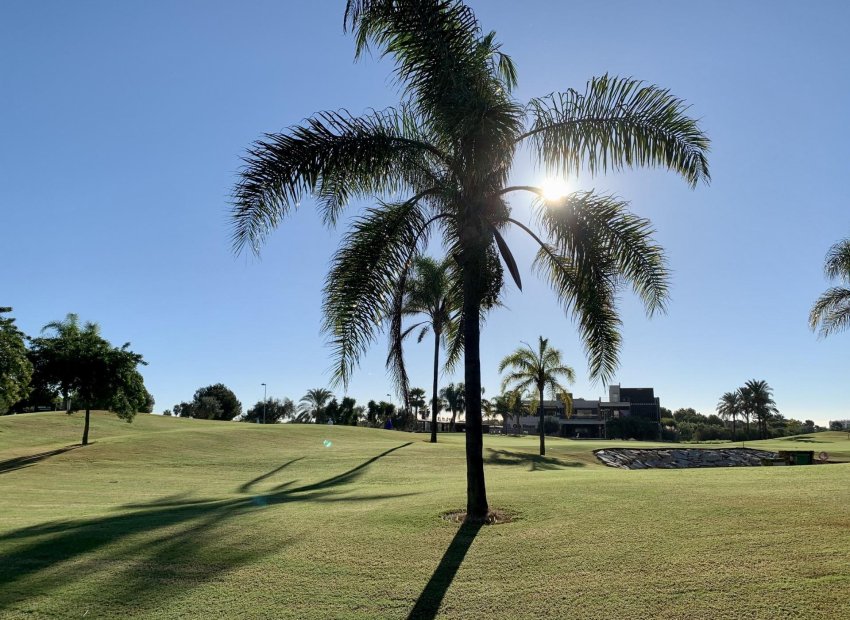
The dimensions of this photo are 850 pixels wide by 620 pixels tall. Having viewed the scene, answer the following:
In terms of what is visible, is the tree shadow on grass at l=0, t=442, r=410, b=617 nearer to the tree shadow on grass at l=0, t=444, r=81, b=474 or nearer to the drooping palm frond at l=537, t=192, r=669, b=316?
the drooping palm frond at l=537, t=192, r=669, b=316

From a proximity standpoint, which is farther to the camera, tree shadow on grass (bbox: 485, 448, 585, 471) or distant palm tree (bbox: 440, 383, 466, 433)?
distant palm tree (bbox: 440, 383, 466, 433)

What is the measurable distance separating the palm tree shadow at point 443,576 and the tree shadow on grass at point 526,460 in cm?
1872

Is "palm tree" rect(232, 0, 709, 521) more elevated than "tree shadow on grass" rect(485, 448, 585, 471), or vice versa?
"palm tree" rect(232, 0, 709, 521)

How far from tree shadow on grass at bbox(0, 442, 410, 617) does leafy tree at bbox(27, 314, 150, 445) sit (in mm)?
20205

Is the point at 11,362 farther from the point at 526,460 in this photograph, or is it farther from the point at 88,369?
the point at 526,460

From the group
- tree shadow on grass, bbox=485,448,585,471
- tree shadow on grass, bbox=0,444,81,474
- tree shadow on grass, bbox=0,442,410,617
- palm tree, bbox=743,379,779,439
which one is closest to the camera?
tree shadow on grass, bbox=0,442,410,617

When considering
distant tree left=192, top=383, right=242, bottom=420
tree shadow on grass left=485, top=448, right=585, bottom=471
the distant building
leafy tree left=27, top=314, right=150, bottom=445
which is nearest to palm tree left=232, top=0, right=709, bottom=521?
tree shadow on grass left=485, top=448, right=585, bottom=471

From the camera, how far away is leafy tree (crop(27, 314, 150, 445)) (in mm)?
28656

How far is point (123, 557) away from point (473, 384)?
231 inches

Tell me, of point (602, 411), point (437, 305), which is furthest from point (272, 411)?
point (437, 305)

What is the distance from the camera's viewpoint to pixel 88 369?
28859 mm

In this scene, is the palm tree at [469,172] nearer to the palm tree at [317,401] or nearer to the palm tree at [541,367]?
the palm tree at [541,367]

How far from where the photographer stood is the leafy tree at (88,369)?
28.7m

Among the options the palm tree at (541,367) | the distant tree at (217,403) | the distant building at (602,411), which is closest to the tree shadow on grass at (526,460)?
the palm tree at (541,367)
